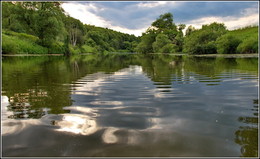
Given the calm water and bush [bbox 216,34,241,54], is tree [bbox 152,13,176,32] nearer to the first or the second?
bush [bbox 216,34,241,54]

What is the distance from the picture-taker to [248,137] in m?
3.27

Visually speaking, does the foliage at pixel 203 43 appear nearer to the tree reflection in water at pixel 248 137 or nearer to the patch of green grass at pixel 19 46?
the patch of green grass at pixel 19 46

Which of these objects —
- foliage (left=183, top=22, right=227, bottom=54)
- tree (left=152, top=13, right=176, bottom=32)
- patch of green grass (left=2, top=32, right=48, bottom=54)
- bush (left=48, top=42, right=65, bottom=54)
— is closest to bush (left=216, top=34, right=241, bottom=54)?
foliage (left=183, top=22, right=227, bottom=54)

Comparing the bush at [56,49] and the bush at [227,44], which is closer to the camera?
the bush at [227,44]

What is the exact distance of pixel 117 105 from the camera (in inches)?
204

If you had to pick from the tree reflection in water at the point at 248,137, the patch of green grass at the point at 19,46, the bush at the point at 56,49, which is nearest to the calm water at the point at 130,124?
the tree reflection in water at the point at 248,137

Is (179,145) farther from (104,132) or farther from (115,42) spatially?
(115,42)

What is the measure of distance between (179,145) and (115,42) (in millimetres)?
182617

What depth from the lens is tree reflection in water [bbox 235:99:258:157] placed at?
2.86 m

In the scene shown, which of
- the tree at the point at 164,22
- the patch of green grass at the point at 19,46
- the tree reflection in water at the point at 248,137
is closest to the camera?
the tree reflection in water at the point at 248,137

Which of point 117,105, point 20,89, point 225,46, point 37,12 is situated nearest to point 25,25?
point 37,12

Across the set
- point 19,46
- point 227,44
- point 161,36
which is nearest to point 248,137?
point 227,44

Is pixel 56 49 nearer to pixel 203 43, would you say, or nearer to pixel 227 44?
pixel 203 43

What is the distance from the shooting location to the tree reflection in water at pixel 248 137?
113 inches
